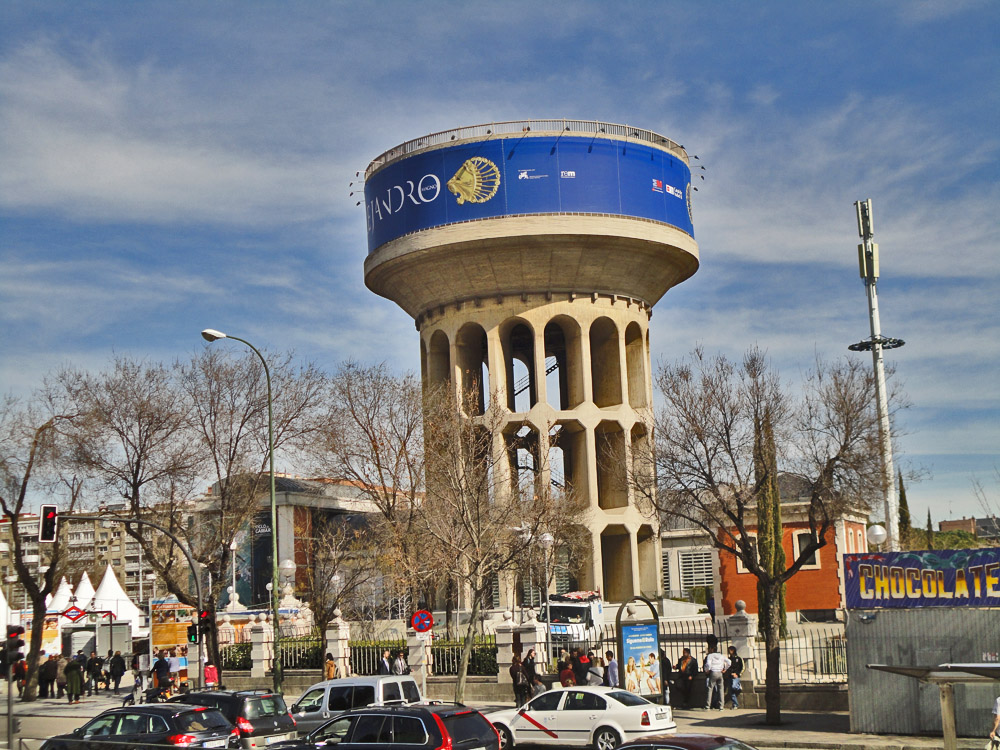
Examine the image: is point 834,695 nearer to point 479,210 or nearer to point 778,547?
point 778,547

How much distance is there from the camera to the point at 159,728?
1931 cm

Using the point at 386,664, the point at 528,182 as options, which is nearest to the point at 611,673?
the point at 386,664

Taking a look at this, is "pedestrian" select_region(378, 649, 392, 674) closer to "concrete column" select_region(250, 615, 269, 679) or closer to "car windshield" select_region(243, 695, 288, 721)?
"concrete column" select_region(250, 615, 269, 679)

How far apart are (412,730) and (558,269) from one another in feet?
Answer: 118

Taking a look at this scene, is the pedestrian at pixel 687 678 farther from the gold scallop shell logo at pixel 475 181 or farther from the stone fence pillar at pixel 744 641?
the gold scallop shell logo at pixel 475 181

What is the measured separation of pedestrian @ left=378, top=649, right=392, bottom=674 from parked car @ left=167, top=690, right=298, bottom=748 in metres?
10.9

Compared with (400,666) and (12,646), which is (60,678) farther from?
(400,666)

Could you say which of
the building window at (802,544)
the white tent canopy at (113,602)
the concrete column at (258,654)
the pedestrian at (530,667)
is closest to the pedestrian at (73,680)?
the concrete column at (258,654)

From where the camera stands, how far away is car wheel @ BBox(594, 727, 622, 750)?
861 inches

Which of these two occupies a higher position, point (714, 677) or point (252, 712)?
point (252, 712)

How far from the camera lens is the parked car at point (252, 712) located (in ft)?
69.9

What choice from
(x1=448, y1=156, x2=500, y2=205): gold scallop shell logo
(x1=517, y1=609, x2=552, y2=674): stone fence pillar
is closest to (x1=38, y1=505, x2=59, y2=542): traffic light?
(x1=517, y1=609, x2=552, y2=674): stone fence pillar

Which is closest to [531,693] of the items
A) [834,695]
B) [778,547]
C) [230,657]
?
[834,695]

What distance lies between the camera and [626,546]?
177 feet
